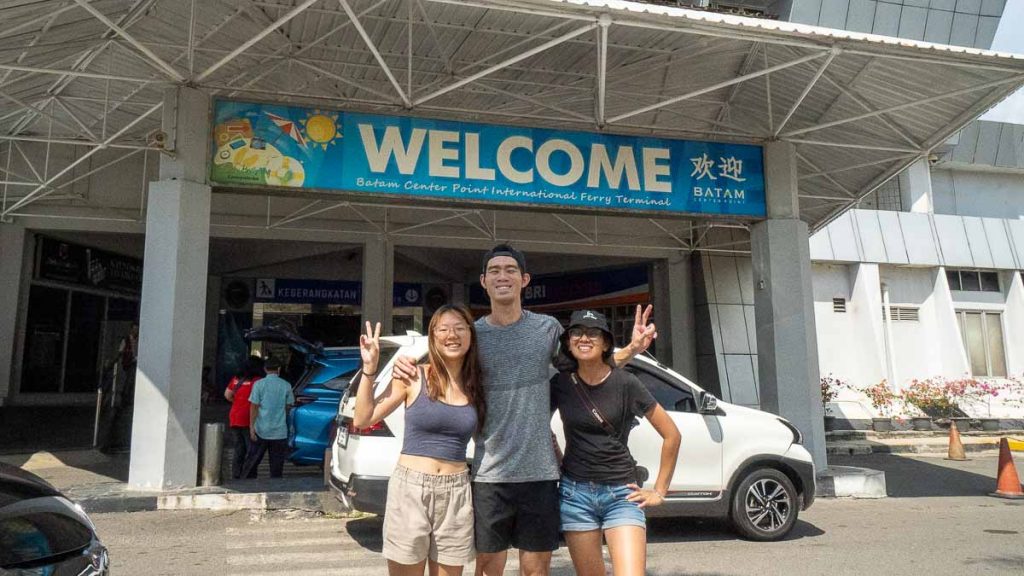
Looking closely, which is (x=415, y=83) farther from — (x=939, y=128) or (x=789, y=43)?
(x=939, y=128)

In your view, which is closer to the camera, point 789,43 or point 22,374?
point 789,43

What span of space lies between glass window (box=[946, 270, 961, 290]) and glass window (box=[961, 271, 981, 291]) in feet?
0.70

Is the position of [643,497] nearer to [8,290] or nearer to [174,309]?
[174,309]

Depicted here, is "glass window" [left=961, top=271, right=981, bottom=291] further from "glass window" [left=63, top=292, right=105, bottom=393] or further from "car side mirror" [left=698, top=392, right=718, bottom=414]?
"glass window" [left=63, top=292, right=105, bottom=393]

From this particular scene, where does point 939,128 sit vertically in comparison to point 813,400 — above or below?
above

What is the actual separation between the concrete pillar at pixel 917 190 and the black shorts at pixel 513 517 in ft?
75.4

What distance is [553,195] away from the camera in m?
9.90

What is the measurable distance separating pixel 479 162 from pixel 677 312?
11.5 meters

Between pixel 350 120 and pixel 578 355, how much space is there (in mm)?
6941

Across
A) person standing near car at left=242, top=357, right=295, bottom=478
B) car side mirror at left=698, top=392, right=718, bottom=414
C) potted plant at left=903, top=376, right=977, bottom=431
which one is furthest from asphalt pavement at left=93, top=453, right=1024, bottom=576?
potted plant at left=903, top=376, right=977, bottom=431

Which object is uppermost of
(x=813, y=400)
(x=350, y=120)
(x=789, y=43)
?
(x=789, y=43)

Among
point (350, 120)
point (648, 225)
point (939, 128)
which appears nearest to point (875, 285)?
point (648, 225)

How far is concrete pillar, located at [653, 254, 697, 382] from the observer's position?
64.7ft

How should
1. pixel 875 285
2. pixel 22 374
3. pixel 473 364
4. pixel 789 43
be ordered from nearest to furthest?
pixel 473 364
pixel 789 43
pixel 22 374
pixel 875 285
